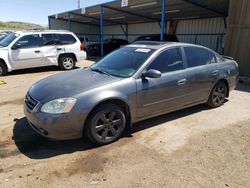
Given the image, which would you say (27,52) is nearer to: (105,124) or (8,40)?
(8,40)

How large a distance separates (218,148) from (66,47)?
8553 mm

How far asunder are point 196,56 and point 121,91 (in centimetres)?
216

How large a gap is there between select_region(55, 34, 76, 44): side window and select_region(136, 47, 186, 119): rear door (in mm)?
7216

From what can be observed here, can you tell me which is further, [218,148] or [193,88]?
[193,88]

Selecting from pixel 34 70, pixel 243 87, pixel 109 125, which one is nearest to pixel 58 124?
pixel 109 125

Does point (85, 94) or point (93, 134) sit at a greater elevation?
point (85, 94)

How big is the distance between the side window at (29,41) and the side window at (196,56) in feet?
23.5

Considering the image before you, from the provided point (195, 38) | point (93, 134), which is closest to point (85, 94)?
point (93, 134)

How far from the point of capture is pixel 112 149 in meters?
3.66

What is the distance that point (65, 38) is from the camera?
35.0 feet

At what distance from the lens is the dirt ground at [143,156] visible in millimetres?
2932

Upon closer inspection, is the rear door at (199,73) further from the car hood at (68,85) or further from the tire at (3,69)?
the tire at (3,69)

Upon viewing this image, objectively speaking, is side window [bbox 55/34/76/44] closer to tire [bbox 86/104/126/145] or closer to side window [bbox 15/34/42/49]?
side window [bbox 15/34/42/49]

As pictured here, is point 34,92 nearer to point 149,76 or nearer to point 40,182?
point 40,182
